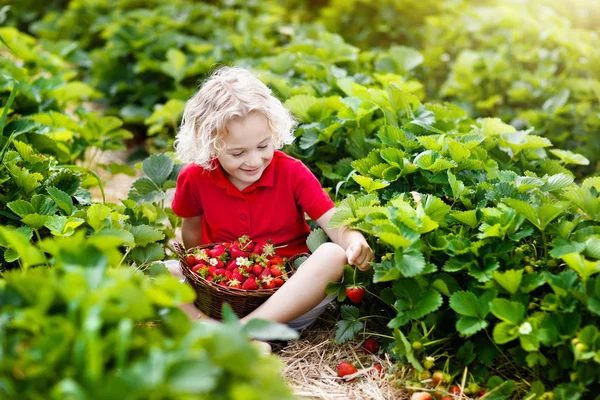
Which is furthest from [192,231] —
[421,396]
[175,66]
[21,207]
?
[175,66]

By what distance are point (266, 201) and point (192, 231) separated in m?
0.37

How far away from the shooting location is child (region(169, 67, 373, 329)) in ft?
6.66

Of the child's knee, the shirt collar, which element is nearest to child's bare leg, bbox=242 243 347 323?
the child's knee

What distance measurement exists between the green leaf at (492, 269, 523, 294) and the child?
0.42m

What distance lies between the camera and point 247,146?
2088 mm

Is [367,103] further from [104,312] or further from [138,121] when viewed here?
[138,121]

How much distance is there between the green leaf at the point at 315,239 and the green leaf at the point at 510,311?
671 millimetres

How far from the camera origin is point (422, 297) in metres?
1.83

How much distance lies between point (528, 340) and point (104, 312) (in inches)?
42.4

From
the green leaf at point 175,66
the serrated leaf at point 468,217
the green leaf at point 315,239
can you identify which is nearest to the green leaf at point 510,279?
the serrated leaf at point 468,217

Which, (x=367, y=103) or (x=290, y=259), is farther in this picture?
(x=367, y=103)

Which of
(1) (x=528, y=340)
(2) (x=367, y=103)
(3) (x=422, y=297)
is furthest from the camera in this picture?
(2) (x=367, y=103)

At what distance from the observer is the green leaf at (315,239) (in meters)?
2.18

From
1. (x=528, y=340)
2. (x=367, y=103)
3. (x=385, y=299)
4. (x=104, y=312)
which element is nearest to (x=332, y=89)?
(x=367, y=103)
